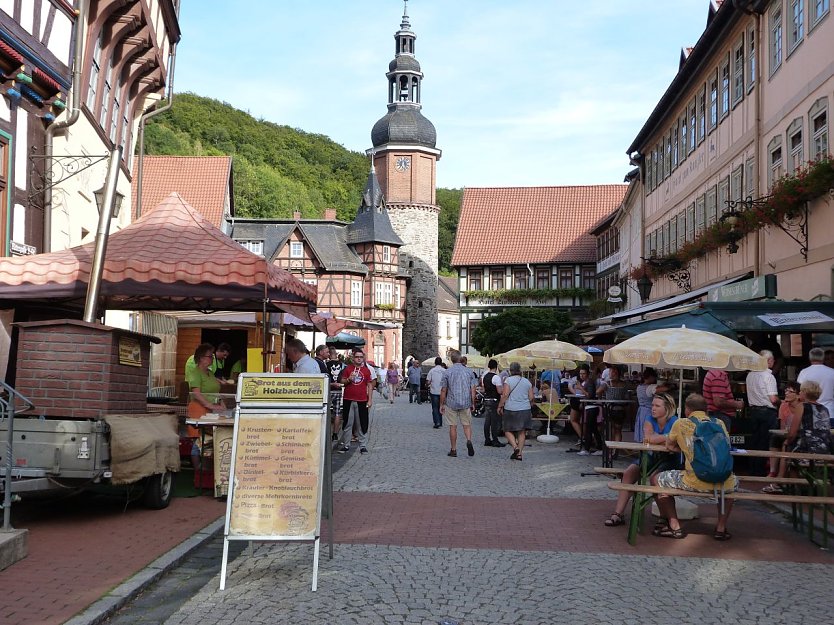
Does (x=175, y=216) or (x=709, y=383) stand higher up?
(x=175, y=216)

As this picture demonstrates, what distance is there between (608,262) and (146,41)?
38.7m

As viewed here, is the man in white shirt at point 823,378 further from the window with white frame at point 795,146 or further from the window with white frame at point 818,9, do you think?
the window with white frame at point 818,9

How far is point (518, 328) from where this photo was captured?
170 feet

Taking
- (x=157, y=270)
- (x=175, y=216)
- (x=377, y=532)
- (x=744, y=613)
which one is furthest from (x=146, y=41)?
(x=744, y=613)

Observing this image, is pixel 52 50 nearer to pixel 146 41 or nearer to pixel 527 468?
pixel 146 41

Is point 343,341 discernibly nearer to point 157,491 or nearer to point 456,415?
point 456,415

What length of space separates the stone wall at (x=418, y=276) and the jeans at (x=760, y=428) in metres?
60.8

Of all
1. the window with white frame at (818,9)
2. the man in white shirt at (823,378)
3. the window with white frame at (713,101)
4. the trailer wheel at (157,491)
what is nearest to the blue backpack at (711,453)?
the man in white shirt at (823,378)

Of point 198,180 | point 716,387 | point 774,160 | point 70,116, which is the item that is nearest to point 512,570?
point 716,387

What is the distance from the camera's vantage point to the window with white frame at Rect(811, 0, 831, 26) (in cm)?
1627

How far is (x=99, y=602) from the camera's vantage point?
230 inches

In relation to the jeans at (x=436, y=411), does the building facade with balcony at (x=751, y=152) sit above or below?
above

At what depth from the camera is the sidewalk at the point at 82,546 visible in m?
5.82

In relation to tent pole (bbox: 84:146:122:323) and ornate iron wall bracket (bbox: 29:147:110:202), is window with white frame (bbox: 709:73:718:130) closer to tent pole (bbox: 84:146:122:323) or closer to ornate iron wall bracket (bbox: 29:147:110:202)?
ornate iron wall bracket (bbox: 29:147:110:202)
